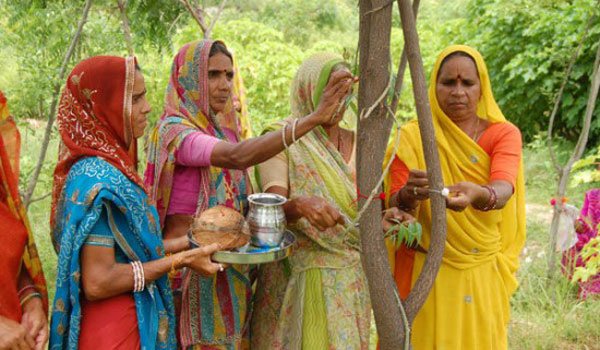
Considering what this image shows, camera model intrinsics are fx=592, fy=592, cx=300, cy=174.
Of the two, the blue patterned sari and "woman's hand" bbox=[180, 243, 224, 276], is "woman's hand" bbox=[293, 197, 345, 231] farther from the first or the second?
the blue patterned sari

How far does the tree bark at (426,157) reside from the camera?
162cm

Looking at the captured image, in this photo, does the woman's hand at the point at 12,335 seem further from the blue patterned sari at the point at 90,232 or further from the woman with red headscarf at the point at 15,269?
the blue patterned sari at the point at 90,232

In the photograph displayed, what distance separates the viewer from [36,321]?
6.31 ft

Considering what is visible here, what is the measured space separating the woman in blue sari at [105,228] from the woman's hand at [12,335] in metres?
0.15

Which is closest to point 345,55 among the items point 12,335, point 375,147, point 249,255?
point 375,147

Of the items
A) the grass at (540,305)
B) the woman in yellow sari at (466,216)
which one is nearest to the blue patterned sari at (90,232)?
the woman in yellow sari at (466,216)

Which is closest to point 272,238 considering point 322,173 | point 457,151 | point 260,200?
point 260,200

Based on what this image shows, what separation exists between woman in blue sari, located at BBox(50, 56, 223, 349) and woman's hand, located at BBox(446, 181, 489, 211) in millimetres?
814

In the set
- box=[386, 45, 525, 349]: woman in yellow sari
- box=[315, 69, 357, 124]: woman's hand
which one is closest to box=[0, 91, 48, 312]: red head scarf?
box=[315, 69, 357, 124]: woman's hand

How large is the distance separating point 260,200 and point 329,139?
1.53 feet

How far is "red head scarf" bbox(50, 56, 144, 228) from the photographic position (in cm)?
196

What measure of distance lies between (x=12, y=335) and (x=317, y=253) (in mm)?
1147

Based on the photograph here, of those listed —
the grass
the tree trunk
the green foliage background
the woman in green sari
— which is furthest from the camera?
the green foliage background

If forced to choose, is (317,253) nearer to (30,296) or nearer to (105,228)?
(105,228)
